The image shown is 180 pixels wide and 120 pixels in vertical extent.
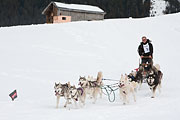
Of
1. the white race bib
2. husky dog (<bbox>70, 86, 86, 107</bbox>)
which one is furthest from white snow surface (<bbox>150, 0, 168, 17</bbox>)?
husky dog (<bbox>70, 86, 86, 107</bbox>)

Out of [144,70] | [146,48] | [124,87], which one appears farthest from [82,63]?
[124,87]

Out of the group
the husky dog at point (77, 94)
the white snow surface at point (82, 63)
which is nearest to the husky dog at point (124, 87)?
the white snow surface at point (82, 63)

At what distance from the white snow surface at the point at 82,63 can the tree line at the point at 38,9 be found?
30.5 m

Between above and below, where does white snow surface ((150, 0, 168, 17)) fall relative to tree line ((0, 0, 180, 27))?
above

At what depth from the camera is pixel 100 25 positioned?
2106cm

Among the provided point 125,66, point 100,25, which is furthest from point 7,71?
point 100,25

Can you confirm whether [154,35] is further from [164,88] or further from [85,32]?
[164,88]

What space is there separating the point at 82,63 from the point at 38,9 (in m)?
47.9

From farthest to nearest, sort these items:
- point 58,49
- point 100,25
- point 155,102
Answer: point 100,25 < point 58,49 < point 155,102

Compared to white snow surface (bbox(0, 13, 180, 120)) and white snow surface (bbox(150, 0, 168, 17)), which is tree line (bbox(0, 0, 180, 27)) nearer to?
white snow surface (bbox(150, 0, 168, 17))

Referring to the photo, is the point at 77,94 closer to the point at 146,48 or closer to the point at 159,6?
the point at 146,48

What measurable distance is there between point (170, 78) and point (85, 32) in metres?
9.25

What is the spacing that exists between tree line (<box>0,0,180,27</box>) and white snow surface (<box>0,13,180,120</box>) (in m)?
30.5

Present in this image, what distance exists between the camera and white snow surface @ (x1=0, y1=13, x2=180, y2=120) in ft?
20.5
